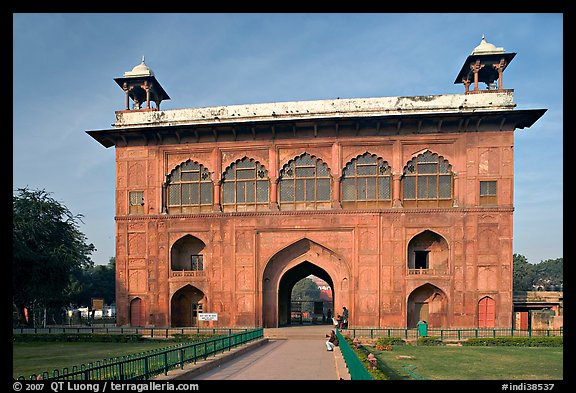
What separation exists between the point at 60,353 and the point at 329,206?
46.2 ft

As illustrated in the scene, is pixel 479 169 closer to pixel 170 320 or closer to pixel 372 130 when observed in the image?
pixel 372 130

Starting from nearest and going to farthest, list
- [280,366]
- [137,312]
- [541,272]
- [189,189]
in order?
[280,366], [137,312], [189,189], [541,272]

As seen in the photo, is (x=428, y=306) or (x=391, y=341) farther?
(x=428, y=306)

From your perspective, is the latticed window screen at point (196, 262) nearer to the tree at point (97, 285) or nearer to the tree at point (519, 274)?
the tree at point (97, 285)

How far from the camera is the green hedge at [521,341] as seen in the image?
21062 millimetres

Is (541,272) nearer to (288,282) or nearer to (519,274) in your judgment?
(519,274)

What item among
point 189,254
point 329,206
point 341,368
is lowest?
point 341,368

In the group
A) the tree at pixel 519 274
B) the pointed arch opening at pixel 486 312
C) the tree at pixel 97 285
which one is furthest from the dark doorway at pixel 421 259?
the tree at pixel 519 274

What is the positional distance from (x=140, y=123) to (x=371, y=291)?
15.8m

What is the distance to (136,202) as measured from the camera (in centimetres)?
2800

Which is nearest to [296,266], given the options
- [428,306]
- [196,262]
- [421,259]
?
[196,262]

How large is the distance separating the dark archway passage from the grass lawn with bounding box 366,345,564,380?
841 centimetres
